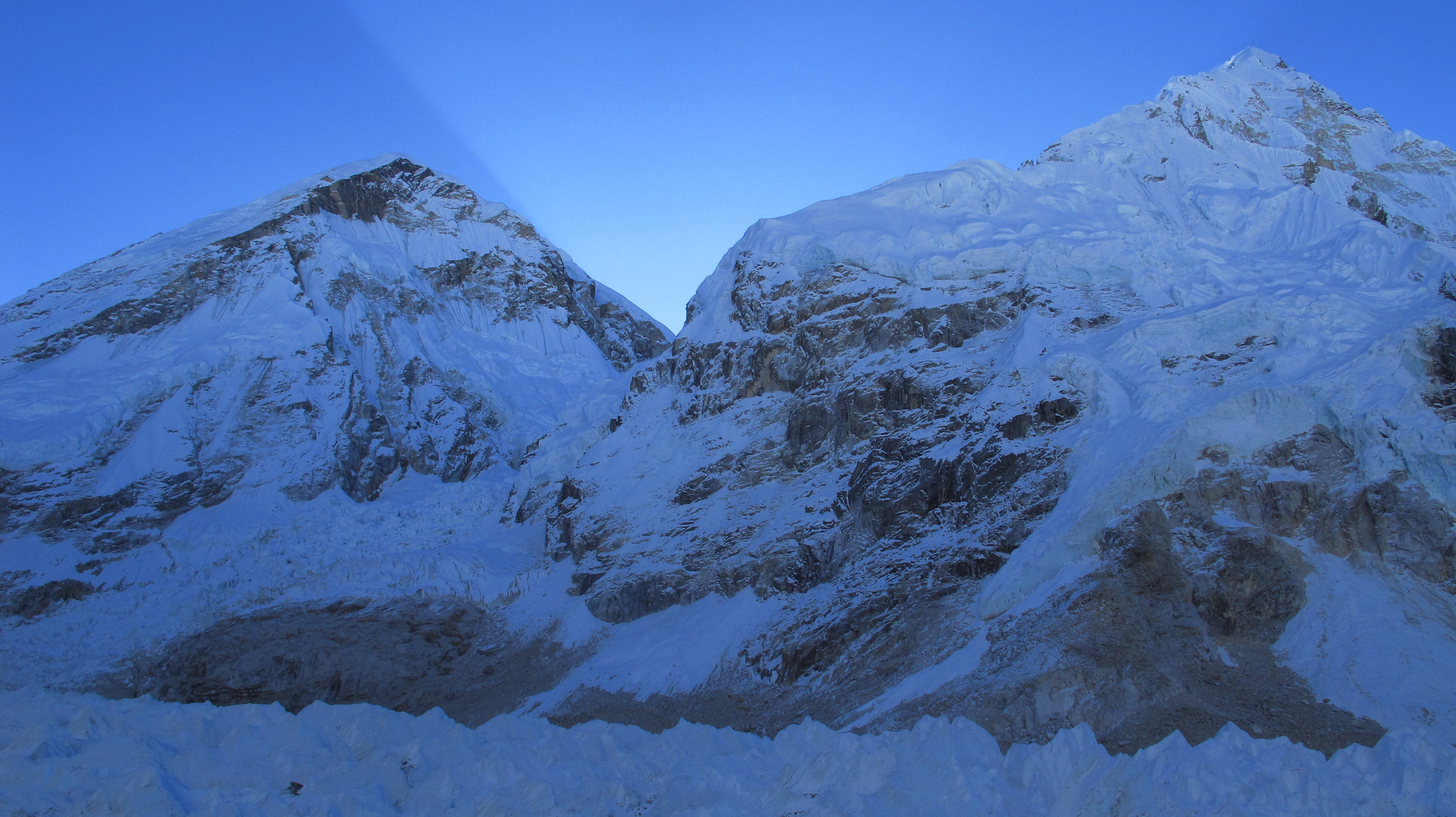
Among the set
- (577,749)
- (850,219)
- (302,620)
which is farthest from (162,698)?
(850,219)

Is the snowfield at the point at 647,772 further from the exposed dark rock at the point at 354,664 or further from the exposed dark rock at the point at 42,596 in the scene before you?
the exposed dark rock at the point at 42,596

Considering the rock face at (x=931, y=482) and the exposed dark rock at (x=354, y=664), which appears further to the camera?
the exposed dark rock at (x=354, y=664)

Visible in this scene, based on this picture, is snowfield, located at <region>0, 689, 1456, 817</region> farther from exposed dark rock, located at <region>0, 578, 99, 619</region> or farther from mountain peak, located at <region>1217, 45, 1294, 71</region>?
mountain peak, located at <region>1217, 45, 1294, 71</region>

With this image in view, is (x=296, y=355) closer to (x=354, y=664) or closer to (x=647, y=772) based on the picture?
(x=354, y=664)

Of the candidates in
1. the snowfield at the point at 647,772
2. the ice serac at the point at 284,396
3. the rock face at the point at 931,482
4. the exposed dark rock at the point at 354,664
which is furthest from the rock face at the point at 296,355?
the snowfield at the point at 647,772

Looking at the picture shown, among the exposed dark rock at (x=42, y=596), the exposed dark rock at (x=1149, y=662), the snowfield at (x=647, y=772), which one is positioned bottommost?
the exposed dark rock at (x=1149, y=662)

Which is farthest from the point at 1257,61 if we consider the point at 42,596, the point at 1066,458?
the point at 42,596
